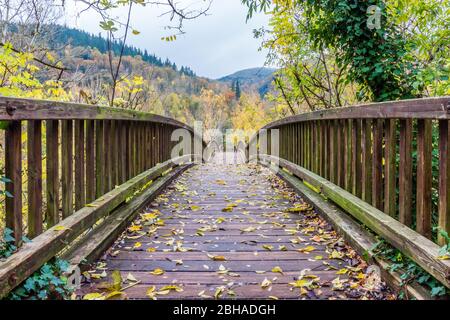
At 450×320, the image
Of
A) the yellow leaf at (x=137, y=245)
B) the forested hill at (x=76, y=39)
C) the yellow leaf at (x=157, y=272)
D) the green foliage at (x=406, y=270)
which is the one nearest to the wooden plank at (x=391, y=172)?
the green foliage at (x=406, y=270)

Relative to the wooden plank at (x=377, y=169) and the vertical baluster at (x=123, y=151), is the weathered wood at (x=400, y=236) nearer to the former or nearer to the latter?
the wooden plank at (x=377, y=169)

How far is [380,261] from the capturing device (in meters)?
2.45

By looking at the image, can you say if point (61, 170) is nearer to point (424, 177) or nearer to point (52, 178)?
point (52, 178)

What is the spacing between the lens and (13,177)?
1.94m

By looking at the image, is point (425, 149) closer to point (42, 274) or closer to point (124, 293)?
point (124, 293)

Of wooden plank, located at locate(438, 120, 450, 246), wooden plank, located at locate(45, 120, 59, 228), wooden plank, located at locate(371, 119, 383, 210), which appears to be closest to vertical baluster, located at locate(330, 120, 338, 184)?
wooden plank, located at locate(371, 119, 383, 210)

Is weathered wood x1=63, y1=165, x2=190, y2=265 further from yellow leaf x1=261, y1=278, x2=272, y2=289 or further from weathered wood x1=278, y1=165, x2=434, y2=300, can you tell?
weathered wood x1=278, y1=165, x2=434, y2=300

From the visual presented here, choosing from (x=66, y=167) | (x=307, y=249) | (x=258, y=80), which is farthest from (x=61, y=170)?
(x=258, y=80)

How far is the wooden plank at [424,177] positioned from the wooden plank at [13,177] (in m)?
2.19

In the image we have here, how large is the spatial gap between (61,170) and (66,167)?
402 mm

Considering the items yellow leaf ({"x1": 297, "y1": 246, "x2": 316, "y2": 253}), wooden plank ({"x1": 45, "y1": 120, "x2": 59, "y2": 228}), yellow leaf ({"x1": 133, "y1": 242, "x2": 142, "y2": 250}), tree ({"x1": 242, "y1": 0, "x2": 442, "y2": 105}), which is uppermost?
tree ({"x1": 242, "y1": 0, "x2": 442, "y2": 105})

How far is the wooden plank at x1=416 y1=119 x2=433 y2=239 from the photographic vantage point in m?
2.16

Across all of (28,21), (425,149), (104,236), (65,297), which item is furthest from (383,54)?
(28,21)

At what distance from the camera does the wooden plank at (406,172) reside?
7.84 feet
